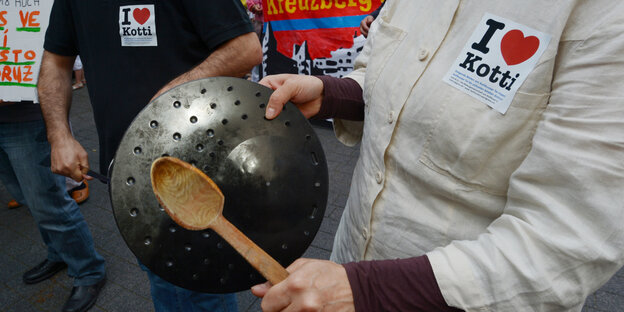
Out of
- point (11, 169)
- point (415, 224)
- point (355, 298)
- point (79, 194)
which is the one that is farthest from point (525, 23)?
point (79, 194)

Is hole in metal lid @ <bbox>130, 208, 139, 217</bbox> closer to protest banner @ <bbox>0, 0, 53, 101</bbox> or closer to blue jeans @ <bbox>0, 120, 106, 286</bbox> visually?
protest banner @ <bbox>0, 0, 53, 101</bbox>

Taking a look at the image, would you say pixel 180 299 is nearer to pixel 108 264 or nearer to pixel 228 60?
pixel 228 60

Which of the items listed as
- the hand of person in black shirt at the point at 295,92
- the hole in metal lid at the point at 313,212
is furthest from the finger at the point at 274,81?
the hole in metal lid at the point at 313,212

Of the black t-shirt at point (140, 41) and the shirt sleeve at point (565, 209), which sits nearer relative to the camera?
the shirt sleeve at point (565, 209)

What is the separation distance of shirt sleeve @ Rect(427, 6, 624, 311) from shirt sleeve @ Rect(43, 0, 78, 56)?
175 cm

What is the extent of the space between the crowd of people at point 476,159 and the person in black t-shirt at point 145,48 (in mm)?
529

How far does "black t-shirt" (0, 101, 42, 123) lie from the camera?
1959 millimetres

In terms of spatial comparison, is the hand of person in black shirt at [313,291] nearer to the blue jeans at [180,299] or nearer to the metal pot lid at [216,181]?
the metal pot lid at [216,181]

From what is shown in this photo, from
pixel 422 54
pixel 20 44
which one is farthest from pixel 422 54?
pixel 20 44

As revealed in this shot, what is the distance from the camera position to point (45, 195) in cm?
207

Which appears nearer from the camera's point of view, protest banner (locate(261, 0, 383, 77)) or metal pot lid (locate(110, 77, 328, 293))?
metal pot lid (locate(110, 77, 328, 293))

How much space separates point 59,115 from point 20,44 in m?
0.68

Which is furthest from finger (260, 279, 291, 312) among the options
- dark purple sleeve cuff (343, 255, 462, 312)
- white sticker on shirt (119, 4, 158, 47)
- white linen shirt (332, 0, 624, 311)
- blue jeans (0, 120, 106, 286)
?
blue jeans (0, 120, 106, 286)

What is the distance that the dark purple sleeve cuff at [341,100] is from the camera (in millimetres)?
1045
